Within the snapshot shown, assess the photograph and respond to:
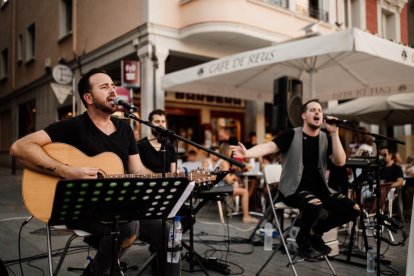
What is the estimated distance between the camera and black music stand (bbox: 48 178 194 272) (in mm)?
2047

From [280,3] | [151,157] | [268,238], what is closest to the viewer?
[151,157]

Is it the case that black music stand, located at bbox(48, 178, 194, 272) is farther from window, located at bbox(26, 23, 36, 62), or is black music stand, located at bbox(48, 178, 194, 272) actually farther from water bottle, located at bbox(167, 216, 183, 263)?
window, located at bbox(26, 23, 36, 62)

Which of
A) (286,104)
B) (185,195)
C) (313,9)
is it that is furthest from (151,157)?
(313,9)

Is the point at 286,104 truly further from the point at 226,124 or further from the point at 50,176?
the point at 226,124

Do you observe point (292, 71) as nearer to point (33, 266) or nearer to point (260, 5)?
point (260, 5)

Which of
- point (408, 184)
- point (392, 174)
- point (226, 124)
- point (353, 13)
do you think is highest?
point (353, 13)

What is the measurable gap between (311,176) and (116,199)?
250 centimetres

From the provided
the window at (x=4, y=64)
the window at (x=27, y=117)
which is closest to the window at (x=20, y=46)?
the window at (x=4, y=64)

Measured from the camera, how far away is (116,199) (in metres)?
2.18

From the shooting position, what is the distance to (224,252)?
477cm

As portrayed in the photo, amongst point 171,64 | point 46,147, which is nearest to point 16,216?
point 46,147

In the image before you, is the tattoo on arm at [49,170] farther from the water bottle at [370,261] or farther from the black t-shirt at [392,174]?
the black t-shirt at [392,174]

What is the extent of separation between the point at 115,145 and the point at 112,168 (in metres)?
0.23

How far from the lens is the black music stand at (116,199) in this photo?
2.05 m
